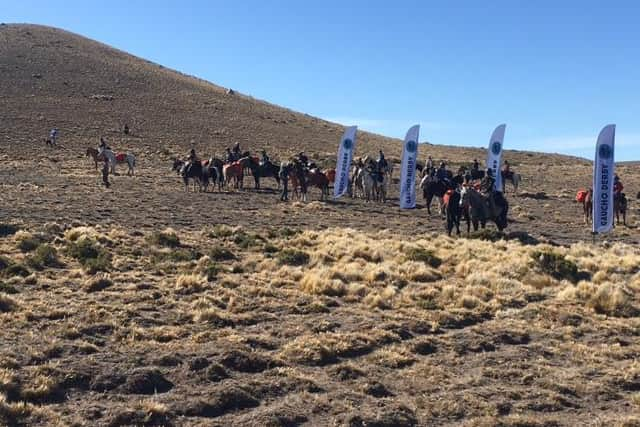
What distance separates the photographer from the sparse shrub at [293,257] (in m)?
16.3

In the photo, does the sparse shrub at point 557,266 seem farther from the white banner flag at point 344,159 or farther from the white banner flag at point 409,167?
the white banner flag at point 344,159

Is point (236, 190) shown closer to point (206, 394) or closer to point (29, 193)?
point (29, 193)

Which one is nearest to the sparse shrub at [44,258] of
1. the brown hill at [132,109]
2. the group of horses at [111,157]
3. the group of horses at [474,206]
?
the group of horses at [474,206]

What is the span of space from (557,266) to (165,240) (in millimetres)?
10023

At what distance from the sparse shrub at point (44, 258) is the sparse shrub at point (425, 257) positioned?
8357 millimetres

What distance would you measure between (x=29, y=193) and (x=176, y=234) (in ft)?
45.0

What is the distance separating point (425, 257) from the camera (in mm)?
16641

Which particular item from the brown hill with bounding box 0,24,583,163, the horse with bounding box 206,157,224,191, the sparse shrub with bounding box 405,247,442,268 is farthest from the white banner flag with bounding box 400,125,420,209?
the brown hill with bounding box 0,24,583,163

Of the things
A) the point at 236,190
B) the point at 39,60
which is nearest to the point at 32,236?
the point at 236,190

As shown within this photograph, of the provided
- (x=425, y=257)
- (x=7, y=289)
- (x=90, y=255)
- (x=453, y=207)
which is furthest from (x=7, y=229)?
(x=453, y=207)

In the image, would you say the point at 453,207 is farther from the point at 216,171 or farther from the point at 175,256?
the point at 216,171

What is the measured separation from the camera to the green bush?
18.0 m

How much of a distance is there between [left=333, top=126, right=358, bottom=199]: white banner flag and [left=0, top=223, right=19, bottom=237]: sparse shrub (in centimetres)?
1541

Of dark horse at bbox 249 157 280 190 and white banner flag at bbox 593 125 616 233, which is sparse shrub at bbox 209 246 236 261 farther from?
dark horse at bbox 249 157 280 190
